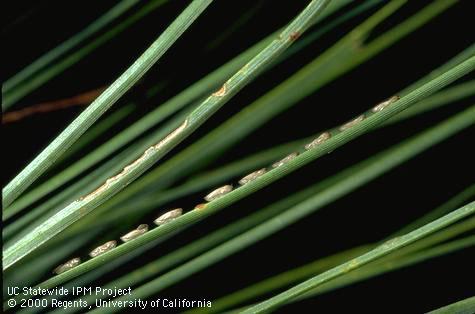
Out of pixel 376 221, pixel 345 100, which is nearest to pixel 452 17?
pixel 345 100

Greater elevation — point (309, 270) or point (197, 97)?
point (197, 97)

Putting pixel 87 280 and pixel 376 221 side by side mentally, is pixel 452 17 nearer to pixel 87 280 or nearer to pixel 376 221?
pixel 376 221

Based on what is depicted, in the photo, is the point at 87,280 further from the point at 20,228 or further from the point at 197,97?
the point at 197,97

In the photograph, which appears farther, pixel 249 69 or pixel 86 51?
pixel 86 51

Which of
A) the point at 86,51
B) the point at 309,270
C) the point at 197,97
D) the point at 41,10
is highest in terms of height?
the point at 41,10

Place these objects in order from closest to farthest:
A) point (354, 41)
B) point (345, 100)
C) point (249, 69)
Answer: point (249, 69) → point (354, 41) → point (345, 100)

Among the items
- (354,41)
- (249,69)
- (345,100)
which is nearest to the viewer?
(249,69)
